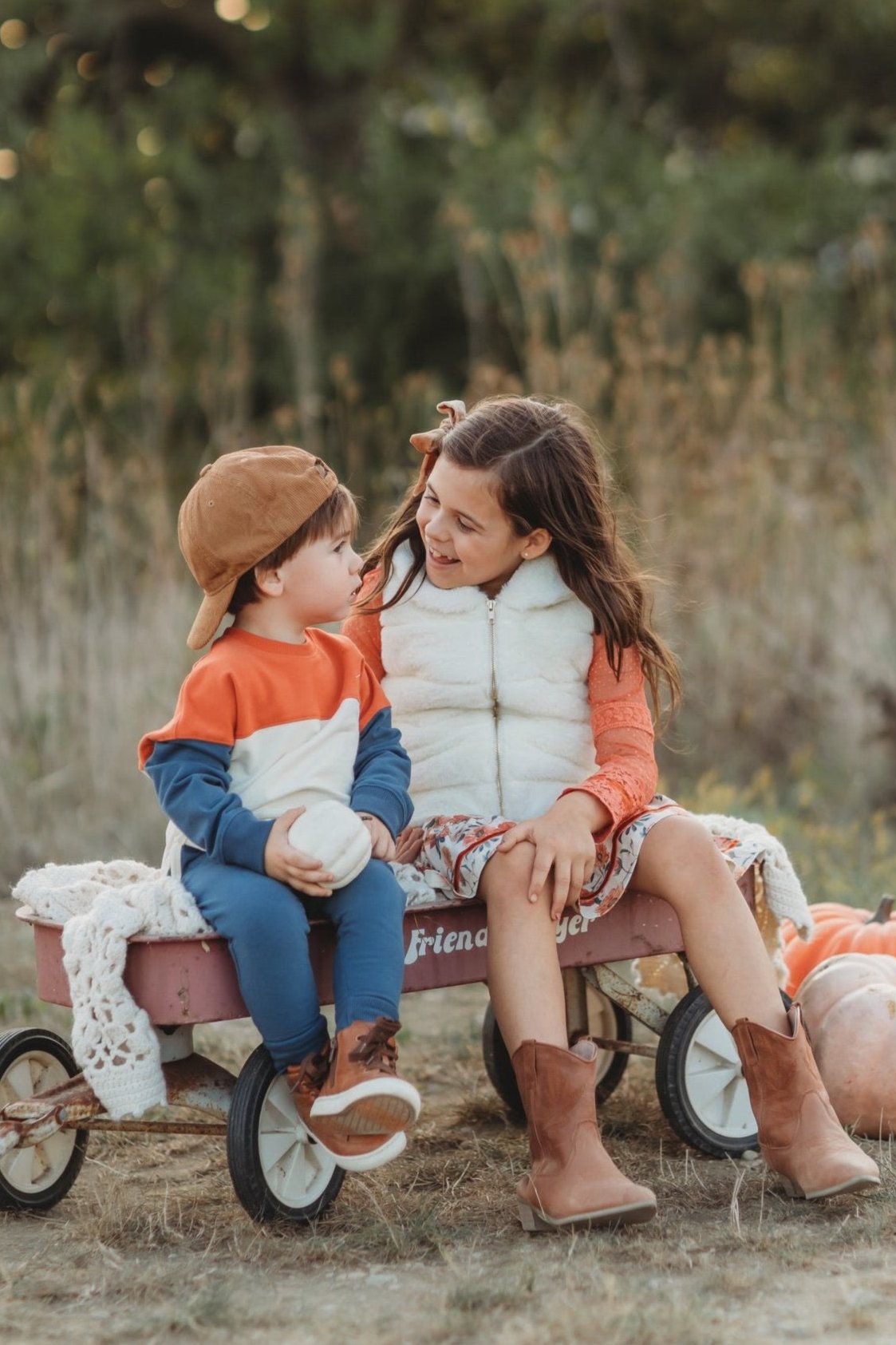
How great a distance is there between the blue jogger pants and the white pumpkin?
0.07 metres

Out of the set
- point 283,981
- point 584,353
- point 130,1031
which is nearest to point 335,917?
point 283,981

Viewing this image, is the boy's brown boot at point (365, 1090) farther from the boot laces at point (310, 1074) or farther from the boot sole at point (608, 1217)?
the boot sole at point (608, 1217)

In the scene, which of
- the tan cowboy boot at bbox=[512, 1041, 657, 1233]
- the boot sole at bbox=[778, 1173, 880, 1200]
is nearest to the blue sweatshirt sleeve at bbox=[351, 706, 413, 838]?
the tan cowboy boot at bbox=[512, 1041, 657, 1233]

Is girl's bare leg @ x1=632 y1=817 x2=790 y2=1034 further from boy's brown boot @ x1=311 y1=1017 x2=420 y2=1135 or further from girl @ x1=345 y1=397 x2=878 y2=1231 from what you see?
boy's brown boot @ x1=311 y1=1017 x2=420 y2=1135

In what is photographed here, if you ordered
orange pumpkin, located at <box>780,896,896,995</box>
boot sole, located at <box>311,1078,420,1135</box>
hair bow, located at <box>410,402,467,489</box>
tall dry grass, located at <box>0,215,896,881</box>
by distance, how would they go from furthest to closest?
tall dry grass, located at <box>0,215,896,881</box>, orange pumpkin, located at <box>780,896,896,995</box>, hair bow, located at <box>410,402,467,489</box>, boot sole, located at <box>311,1078,420,1135</box>

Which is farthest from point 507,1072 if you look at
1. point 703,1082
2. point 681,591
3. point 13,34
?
point 13,34

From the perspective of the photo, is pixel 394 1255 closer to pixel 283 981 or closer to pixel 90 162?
pixel 283 981

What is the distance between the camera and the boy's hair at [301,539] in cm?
293

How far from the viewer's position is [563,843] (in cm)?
290

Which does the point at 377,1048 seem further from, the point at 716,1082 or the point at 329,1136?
the point at 716,1082

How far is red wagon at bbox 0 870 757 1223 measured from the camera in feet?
8.88

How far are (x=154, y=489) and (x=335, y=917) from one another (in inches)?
147

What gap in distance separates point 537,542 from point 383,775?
640 millimetres

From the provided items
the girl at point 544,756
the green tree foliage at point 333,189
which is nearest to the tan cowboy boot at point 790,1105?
the girl at point 544,756
